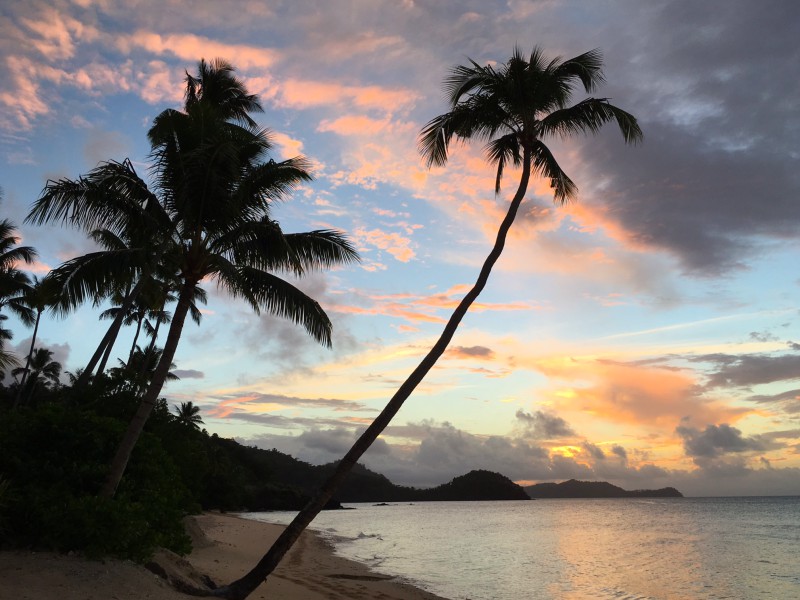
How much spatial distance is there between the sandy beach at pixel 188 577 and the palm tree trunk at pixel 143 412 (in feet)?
4.83

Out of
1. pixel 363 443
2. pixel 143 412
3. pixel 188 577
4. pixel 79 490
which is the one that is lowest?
pixel 188 577

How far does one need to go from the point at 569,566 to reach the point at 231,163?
2495cm

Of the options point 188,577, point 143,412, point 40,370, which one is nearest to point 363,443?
point 143,412

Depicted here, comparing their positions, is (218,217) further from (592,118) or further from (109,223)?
(592,118)

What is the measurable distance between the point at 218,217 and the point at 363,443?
5.96 meters

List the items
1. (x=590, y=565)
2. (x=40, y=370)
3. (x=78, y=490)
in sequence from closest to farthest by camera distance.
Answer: (x=78, y=490) → (x=590, y=565) → (x=40, y=370)

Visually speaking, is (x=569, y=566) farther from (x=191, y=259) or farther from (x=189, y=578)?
(x=191, y=259)

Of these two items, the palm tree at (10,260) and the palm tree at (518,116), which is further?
the palm tree at (10,260)

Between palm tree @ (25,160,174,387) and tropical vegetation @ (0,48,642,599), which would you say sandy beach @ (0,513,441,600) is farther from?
palm tree @ (25,160,174,387)

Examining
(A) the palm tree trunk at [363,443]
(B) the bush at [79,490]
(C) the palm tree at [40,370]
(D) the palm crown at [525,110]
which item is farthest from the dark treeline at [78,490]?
(C) the palm tree at [40,370]

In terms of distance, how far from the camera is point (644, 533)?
167ft

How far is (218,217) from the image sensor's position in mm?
12492

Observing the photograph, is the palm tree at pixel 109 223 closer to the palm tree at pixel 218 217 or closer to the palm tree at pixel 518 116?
the palm tree at pixel 218 217

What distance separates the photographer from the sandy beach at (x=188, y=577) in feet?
25.9
